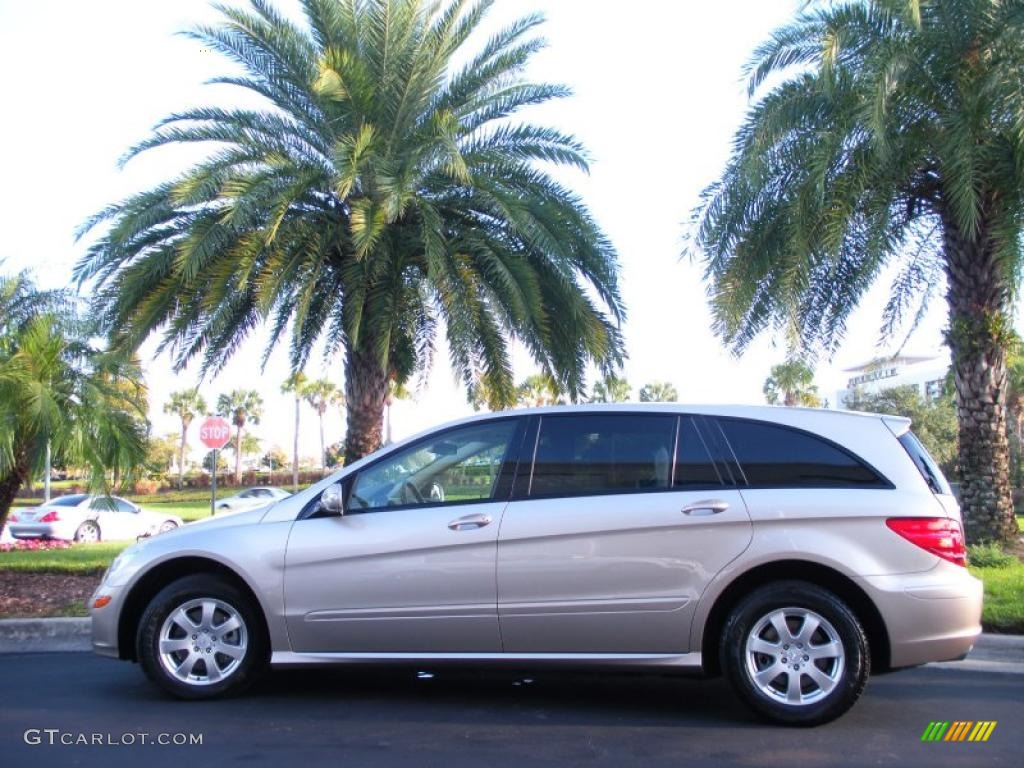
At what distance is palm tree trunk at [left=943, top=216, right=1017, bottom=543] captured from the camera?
1160 centimetres

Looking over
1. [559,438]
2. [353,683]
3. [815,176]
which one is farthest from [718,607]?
[815,176]

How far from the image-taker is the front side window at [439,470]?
18.9 feet

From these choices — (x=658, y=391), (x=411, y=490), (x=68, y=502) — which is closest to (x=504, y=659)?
(x=411, y=490)

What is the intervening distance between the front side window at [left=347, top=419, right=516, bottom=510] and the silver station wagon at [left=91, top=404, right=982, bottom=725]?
12mm

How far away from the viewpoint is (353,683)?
6332 millimetres

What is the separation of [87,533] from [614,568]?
18525 mm

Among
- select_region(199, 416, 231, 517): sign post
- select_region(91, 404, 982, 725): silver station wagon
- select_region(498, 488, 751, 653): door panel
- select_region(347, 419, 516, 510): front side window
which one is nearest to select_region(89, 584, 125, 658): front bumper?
select_region(91, 404, 982, 725): silver station wagon

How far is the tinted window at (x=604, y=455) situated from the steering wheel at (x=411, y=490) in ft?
2.26

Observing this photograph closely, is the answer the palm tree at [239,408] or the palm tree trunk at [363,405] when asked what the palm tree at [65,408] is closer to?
the palm tree trunk at [363,405]

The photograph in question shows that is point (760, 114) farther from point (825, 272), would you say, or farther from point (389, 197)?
point (389, 197)

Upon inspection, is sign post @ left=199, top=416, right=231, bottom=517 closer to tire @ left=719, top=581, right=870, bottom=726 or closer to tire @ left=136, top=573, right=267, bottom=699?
tire @ left=136, top=573, right=267, bottom=699

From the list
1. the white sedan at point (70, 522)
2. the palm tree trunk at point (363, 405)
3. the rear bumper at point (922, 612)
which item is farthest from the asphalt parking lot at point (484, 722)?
the white sedan at point (70, 522)

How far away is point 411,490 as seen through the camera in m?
5.80

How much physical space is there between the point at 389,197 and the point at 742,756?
759 centimetres
